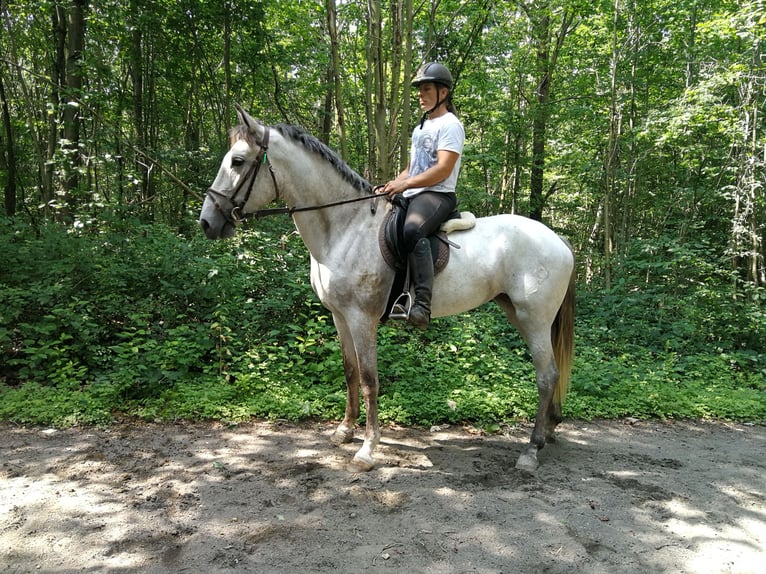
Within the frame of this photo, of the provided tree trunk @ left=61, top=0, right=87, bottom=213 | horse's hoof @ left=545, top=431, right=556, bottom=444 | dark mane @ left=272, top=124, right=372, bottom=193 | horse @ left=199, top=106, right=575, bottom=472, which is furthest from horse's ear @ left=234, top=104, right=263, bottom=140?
tree trunk @ left=61, top=0, right=87, bottom=213

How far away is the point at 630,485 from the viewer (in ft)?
10.5

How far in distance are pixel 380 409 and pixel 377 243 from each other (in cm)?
191

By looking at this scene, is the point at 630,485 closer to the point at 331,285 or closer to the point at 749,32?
the point at 331,285

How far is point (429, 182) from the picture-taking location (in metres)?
3.22

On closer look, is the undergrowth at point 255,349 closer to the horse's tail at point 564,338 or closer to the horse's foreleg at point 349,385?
the horse's foreleg at point 349,385

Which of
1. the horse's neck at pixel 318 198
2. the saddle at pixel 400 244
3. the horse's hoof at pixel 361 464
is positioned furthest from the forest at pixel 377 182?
the horse's neck at pixel 318 198

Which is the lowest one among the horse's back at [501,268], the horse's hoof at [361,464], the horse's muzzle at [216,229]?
the horse's hoof at [361,464]

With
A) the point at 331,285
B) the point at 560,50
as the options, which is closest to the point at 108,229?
the point at 331,285

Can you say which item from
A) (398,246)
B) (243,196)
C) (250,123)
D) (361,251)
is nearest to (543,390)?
(398,246)

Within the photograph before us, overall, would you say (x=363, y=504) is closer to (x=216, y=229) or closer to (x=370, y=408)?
(x=370, y=408)

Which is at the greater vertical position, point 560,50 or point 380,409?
point 560,50

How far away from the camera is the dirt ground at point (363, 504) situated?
7.49 feet

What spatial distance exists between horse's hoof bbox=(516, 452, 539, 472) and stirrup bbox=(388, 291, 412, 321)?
Answer: 1531mm

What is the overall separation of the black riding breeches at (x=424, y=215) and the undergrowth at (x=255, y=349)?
2025 millimetres
